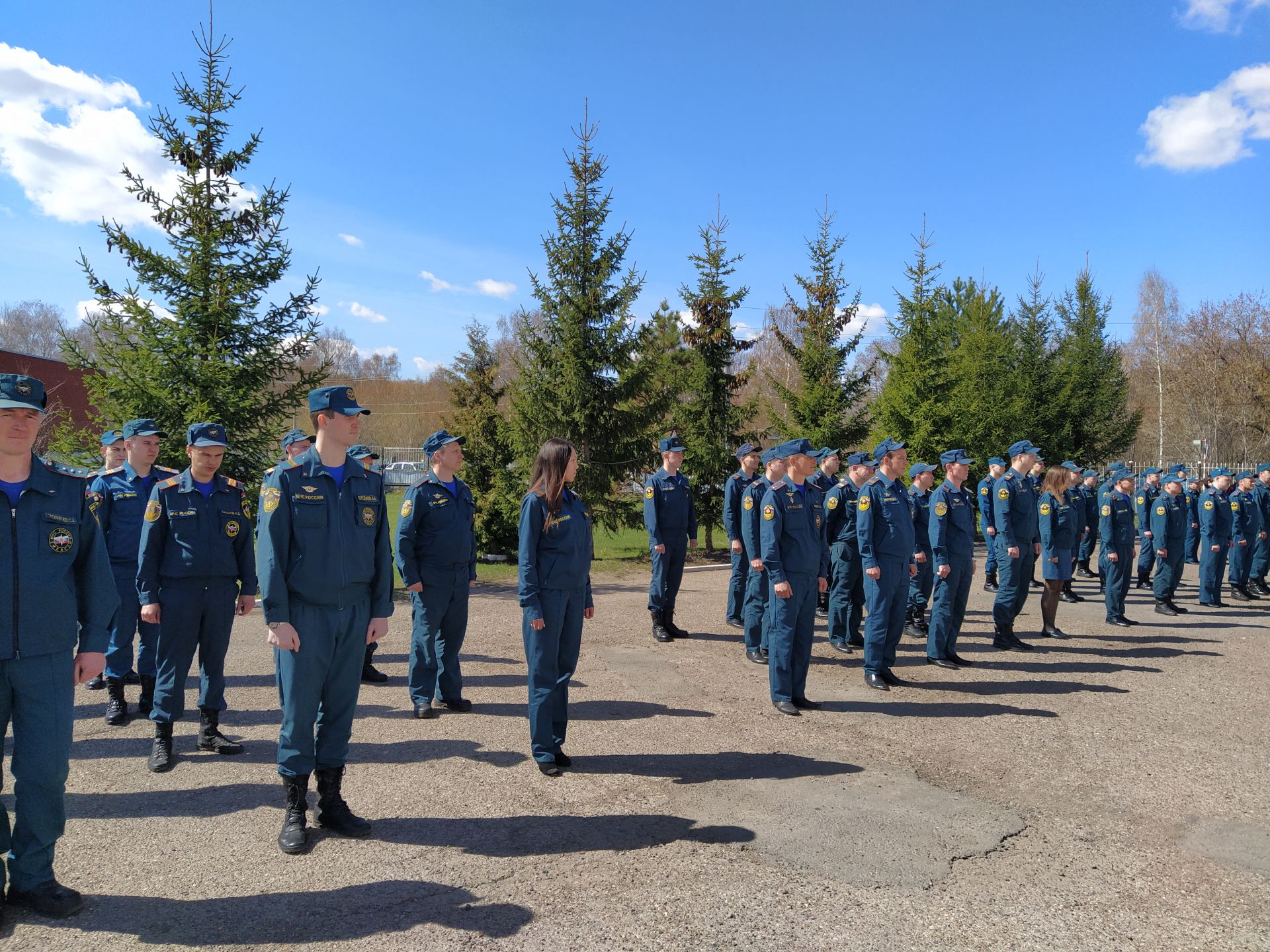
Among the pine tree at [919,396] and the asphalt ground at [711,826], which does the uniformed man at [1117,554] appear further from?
the pine tree at [919,396]

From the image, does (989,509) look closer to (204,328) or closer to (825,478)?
(825,478)

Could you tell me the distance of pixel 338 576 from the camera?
4.09 meters

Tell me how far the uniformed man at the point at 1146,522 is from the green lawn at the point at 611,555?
8.33 metres

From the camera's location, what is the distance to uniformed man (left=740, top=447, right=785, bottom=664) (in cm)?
720

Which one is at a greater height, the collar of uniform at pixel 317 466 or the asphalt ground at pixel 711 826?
the collar of uniform at pixel 317 466

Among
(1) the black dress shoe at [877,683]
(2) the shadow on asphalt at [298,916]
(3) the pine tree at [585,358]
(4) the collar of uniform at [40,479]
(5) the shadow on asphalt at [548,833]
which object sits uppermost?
(3) the pine tree at [585,358]

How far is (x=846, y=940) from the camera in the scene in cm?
330

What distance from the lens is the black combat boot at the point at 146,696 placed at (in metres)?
6.20

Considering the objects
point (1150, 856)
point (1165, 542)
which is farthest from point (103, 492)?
point (1165, 542)

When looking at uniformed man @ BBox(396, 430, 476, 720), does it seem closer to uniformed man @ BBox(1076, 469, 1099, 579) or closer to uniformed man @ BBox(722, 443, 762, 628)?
uniformed man @ BBox(722, 443, 762, 628)

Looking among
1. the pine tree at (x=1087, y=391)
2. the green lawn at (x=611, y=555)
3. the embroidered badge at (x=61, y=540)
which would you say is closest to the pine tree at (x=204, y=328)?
the green lawn at (x=611, y=555)

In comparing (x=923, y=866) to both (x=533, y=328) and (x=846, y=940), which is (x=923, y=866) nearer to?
(x=846, y=940)

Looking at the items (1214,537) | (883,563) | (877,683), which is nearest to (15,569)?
(883,563)

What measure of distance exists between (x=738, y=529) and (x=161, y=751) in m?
6.45
